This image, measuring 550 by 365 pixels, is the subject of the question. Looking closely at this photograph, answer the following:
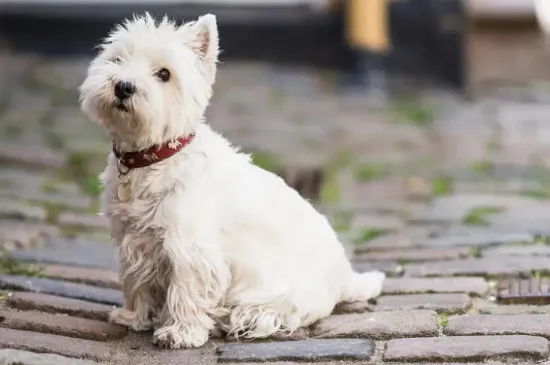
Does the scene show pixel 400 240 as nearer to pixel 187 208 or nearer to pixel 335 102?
pixel 187 208

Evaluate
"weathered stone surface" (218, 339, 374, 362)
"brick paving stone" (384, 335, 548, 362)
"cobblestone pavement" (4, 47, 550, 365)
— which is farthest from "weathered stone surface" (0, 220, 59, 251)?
"brick paving stone" (384, 335, 548, 362)

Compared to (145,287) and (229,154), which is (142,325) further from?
(229,154)

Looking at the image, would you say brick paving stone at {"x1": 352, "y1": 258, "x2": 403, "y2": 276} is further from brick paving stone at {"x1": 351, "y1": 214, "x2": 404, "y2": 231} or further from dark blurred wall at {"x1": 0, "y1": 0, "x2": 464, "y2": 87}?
dark blurred wall at {"x1": 0, "y1": 0, "x2": 464, "y2": 87}

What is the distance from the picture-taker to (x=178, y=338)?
4.15 meters

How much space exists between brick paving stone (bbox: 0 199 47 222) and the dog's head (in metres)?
2.35

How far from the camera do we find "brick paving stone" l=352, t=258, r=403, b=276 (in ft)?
17.7

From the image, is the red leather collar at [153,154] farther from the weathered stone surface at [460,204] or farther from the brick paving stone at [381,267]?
the weathered stone surface at [460,204]

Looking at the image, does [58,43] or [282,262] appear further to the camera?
[58,43]

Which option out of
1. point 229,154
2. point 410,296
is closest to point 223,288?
→ point 229,154

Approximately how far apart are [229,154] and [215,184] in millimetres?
202

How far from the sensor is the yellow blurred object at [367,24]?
11148mm

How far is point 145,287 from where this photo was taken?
14.5 feet

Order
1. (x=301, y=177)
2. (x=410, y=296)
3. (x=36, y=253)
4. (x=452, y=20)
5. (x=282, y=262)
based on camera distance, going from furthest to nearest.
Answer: (x=452, y=20), (x=301, y=177), (x=36, y=253), (x=410, y=296), (x=282, y=262)

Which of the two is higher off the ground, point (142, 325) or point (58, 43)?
point (58, 43)
